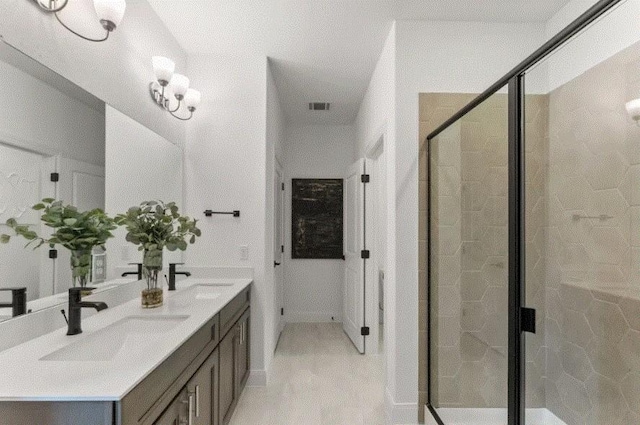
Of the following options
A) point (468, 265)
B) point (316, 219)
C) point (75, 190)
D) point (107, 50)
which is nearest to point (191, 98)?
point (107, 50)

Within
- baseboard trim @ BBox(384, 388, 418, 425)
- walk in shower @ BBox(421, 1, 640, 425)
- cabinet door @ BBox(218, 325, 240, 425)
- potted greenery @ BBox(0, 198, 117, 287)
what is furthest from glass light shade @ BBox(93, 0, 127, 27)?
baseboard trim @ BBox(384, 388, 418, 425)

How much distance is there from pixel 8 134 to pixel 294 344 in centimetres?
326

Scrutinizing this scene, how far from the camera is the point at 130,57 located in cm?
217

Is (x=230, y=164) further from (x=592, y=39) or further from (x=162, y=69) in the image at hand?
(x=592, y=39)

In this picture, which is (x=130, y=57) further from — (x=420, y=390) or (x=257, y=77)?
(x=420, y=390)

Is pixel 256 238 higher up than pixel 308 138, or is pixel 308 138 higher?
pixel 308 138

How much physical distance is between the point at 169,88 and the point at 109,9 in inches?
40.4

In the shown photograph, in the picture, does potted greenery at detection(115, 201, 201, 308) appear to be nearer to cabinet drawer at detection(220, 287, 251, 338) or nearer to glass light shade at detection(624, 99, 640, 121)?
cabinet drawer at detection(220, 287, 251, 338)

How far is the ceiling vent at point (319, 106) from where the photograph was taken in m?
4.06

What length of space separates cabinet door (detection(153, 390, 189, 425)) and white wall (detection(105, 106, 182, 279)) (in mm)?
867

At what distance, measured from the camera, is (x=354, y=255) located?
3.96 m

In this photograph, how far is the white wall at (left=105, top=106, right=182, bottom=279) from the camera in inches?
76.4

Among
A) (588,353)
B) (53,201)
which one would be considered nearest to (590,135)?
(588,353)

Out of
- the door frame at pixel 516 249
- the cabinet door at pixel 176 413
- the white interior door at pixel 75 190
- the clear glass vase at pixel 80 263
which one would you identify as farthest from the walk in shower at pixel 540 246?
the white interior door at pixel 75 190
